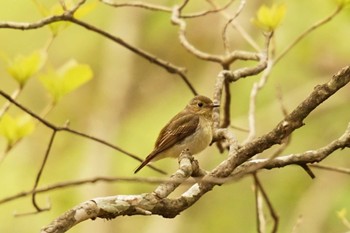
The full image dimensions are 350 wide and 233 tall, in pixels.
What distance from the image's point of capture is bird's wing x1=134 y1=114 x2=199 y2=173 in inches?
176

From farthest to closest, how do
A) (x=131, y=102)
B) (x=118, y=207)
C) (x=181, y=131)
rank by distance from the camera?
1. (x=131, y=102)
2. (x=181, y=131)
3. (x=118, y=207)

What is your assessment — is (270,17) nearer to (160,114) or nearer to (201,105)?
(201,105)

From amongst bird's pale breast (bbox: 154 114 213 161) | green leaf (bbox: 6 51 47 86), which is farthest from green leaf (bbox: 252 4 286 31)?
green leaf (bbox: 6 51 47 86)

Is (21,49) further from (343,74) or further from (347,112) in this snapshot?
(343,74)

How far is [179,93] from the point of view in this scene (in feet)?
22.6

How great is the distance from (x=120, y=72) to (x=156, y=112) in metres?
0.83

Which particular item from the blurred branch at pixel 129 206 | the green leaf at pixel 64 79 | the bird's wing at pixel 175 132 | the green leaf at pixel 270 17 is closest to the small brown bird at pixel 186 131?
A: the bird's wing at pixel 175 132

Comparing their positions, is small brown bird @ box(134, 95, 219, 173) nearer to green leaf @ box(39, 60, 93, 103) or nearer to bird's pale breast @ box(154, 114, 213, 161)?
bird's pale breast @ box(154, 114, 213, 161)

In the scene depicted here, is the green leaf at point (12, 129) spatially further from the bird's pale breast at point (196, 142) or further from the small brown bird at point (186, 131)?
the small brown bird at point (186, 131)

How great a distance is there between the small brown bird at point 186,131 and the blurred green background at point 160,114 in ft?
2.82

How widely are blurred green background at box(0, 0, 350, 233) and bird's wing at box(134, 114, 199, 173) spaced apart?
33.7 inches

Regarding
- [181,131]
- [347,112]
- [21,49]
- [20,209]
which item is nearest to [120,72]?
[21,49]

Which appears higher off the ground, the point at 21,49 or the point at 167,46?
the point at 21,49

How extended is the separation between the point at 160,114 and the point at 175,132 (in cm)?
166
